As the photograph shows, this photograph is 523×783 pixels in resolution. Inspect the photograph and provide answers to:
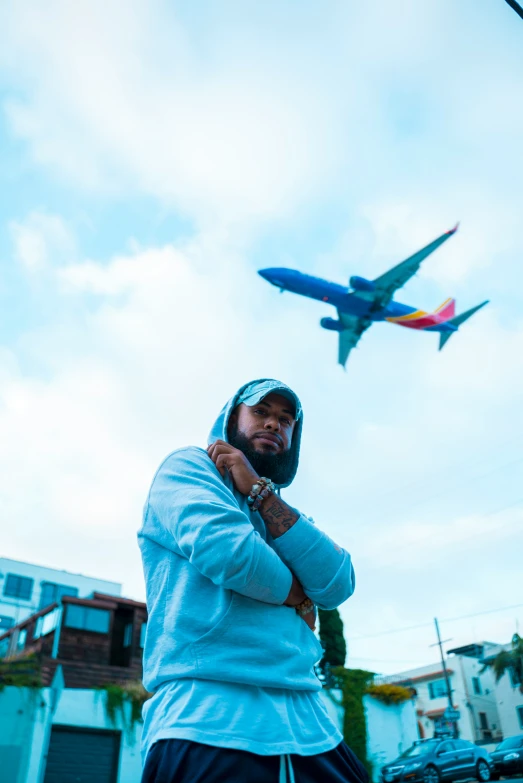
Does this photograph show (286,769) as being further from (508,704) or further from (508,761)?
(508,704)

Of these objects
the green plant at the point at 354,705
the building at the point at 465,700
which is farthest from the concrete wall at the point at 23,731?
the building at the point at 465,700

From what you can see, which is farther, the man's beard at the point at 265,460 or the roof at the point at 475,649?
the roof at the point at 475,649

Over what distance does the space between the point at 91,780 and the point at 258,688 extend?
16521 millimetres

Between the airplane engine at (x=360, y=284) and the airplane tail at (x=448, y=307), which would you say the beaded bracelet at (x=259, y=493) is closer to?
the airplane engine at (x=360, y=284)

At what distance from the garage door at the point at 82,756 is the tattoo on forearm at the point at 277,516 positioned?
15991 millimetres

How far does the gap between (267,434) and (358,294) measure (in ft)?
75.7

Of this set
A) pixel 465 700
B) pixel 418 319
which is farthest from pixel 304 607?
pixel 465 700

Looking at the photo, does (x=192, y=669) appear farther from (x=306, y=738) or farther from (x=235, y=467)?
(x=235, y=467)

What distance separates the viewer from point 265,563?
1501mm

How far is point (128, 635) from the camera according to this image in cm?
1928

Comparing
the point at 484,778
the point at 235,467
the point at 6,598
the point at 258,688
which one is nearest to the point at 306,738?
the point at 258,688

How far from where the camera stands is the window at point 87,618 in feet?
59.0

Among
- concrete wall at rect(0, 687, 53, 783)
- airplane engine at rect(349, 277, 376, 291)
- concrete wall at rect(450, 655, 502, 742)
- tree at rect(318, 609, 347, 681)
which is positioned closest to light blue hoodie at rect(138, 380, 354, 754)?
concrete wall at rect(0, 687, 53, 783)

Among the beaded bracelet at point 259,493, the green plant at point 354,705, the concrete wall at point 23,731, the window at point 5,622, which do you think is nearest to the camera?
the beaded bracelet at point 259,493
